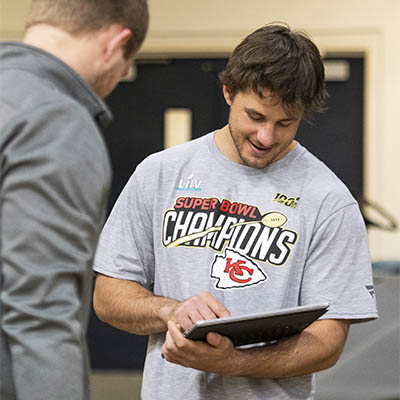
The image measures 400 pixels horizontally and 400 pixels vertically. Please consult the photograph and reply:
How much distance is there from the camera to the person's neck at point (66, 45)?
113cm

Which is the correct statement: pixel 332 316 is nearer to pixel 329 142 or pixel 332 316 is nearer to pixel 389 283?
pixel 389 283

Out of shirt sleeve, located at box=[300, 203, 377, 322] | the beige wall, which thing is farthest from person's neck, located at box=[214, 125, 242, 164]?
the beige wall

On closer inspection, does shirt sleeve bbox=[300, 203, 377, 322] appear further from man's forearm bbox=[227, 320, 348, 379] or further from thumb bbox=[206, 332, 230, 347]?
thumb bbox=[206, 332, 230, 347]

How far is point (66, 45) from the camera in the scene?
1.14 meters

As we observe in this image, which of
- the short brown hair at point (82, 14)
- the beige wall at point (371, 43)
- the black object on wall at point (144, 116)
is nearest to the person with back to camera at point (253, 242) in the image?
the short brown hair at point (82, 14)

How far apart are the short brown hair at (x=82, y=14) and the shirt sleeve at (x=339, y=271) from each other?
0.68 m

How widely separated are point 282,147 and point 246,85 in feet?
0.53

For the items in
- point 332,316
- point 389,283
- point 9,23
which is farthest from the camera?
point 9,23

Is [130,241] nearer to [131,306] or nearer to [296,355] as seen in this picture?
[131,306]

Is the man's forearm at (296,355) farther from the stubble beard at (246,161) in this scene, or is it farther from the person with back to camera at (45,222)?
the person with back to camera at (45,222)

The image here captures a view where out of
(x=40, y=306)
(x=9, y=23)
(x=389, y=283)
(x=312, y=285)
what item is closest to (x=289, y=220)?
(x=312, y=285)

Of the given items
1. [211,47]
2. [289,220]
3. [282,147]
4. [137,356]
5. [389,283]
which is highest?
[211,47]

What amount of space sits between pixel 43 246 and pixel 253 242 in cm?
69

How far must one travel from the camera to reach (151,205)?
168 centimetres
